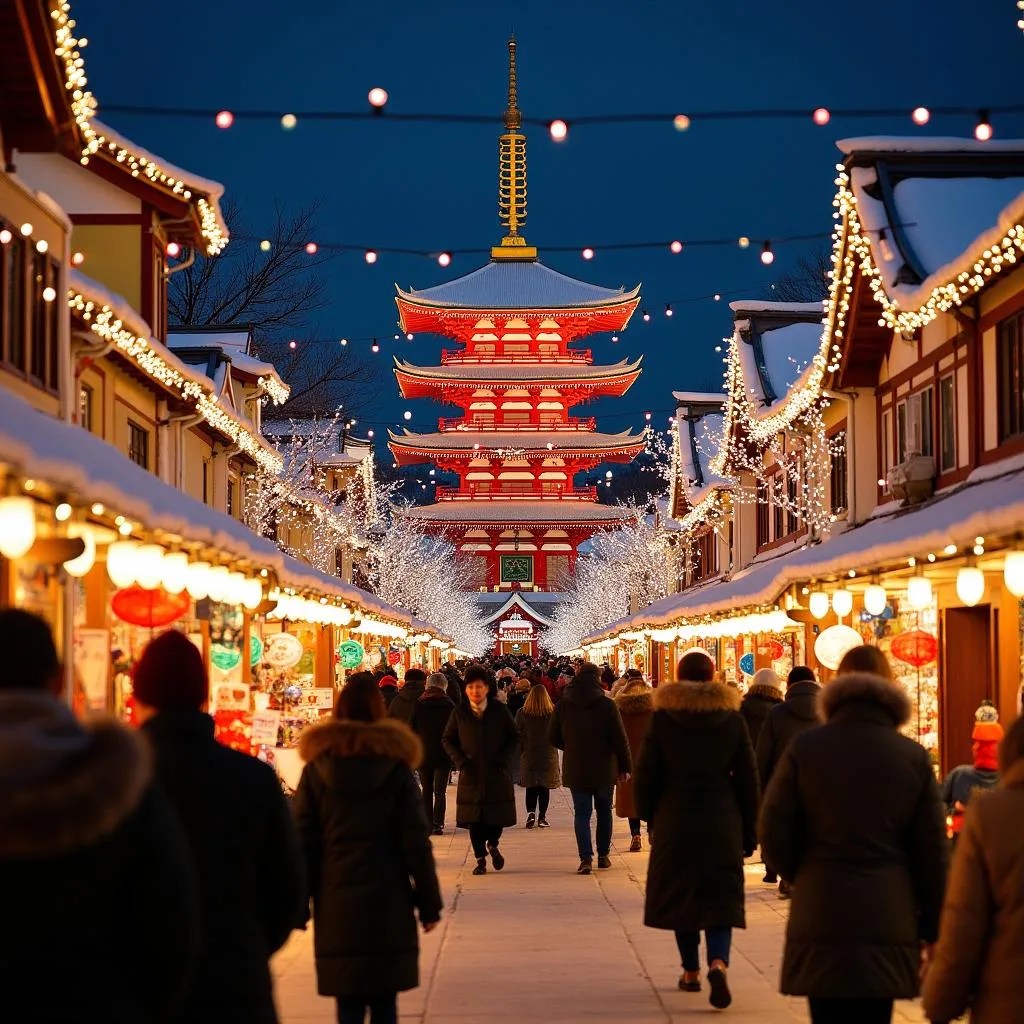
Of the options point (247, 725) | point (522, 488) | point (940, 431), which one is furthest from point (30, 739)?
point (522, 488)

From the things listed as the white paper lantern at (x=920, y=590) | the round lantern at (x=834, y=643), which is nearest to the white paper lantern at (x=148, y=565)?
the white paper lantern at (x=920, y=590)

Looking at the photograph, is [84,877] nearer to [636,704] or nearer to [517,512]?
[636,704]

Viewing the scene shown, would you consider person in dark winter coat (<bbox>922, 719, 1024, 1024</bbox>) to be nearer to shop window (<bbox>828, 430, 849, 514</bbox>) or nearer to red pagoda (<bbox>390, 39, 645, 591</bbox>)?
shop window (<bbox>828, 430, 849, 514</bbox>)

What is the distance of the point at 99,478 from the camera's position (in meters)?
9.51

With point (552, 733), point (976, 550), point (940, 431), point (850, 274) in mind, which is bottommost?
point (552, 733)

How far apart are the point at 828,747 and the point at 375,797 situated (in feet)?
6.65

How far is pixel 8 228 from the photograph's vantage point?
15.1 meters

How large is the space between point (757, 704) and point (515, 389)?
71.9 m

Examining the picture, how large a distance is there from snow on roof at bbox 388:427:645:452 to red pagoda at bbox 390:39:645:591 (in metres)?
0.07

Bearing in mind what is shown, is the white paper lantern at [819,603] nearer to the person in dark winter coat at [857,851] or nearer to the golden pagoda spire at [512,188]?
the person in dark winter coat at [857,851]

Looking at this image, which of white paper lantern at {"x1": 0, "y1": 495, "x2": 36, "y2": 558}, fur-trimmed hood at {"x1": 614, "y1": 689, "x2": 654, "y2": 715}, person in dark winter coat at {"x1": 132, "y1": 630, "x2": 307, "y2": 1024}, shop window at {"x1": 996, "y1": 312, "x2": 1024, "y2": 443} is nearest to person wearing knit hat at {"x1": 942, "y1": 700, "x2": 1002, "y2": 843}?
person in dark winter coat at {"x1": 132, "y1": 630, "x2": 307, "y2": 1024}

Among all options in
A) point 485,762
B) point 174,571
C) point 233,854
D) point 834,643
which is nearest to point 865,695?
point 233,854

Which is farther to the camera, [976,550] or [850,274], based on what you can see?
[850,274]

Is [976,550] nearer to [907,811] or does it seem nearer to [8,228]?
[907,811]
